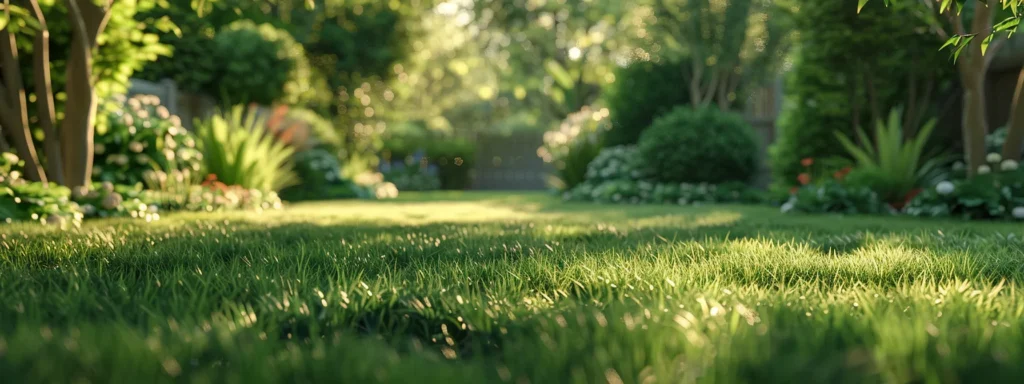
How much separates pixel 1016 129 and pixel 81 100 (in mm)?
7217

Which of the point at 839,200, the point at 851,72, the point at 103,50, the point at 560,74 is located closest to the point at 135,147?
the point at 103,50

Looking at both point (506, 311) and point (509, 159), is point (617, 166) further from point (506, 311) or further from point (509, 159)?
point (509, 159)

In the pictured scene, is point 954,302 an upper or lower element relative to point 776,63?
lower

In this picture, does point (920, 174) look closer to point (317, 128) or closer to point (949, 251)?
point (949, 251)

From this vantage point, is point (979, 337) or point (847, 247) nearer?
point (979, 337)

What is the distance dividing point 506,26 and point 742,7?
825 centimetres

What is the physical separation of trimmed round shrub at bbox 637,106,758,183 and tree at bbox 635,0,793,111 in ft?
7.27

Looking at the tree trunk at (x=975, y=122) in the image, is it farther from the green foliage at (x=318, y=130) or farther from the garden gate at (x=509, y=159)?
the garden gate at (x=509, y=159)

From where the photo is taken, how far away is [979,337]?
1.60m

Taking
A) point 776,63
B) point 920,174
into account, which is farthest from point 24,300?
point 776,63

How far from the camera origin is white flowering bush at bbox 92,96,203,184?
21.2ft

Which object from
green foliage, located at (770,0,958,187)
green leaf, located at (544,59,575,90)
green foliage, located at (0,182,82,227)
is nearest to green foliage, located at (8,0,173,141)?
green foliage, located at (0,182,82,227)

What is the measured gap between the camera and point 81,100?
18.0 ft

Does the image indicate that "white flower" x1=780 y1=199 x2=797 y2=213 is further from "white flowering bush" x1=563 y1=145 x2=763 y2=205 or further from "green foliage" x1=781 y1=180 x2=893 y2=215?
"white flowering bush" x1=563 y1=145 x2=763 y2=205
